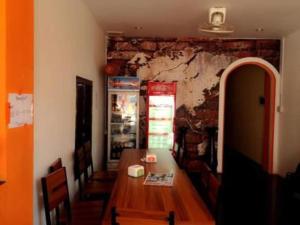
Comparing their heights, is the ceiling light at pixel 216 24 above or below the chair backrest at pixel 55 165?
above

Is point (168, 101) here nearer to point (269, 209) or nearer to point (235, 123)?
point (269, 209)

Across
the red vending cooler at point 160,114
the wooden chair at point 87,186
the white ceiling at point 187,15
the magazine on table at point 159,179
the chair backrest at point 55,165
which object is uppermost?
the white ceiling at point 187,15

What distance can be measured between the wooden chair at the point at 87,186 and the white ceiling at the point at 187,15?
1.98 meters

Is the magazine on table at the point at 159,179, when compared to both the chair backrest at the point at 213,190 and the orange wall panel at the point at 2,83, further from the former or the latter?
the orange wall panel at the point at 2,83

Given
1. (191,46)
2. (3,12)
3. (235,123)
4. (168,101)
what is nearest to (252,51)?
(191,46)

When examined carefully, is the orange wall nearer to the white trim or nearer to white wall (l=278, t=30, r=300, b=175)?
the white trim

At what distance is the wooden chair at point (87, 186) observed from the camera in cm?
332

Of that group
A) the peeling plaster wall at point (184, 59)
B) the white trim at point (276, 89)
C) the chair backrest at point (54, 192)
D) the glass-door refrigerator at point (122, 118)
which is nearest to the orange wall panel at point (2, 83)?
the chair backrest at point (54, 192)

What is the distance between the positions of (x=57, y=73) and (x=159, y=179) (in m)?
1.38

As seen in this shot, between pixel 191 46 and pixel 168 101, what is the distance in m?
1.20

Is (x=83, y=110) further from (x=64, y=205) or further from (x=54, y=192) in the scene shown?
(x=54, y=192)

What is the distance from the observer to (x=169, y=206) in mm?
2051

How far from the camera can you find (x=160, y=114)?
5.70 metres

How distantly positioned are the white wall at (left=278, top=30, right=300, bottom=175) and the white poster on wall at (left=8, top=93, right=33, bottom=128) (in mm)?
4563
